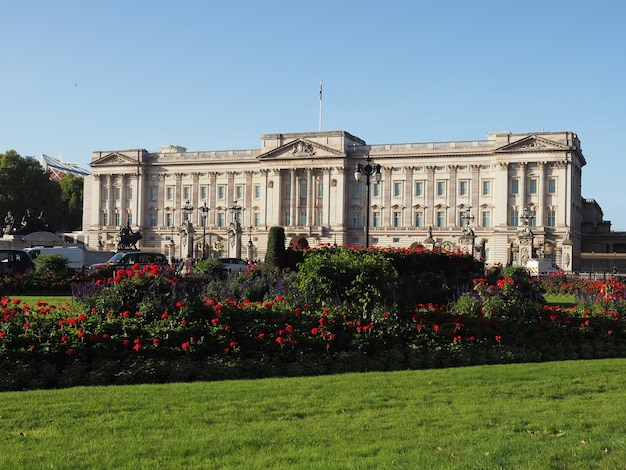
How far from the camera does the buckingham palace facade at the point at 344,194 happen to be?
83.1m

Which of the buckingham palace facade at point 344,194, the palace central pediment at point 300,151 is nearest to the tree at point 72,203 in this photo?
the buckingham palace facade at point 344,194

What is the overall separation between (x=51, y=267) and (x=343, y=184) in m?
63.7

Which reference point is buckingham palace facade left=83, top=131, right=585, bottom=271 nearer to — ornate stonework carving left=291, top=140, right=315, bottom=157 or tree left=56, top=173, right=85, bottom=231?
ornate stonework carving left=291, top=140, right=315, bottom=157

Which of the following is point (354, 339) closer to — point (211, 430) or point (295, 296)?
point (295, 296)

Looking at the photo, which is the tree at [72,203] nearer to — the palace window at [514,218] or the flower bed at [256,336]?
the palace window at [514,218]

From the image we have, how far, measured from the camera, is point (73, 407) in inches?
364

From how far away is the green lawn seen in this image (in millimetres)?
7277

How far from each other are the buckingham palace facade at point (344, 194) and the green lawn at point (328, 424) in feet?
215

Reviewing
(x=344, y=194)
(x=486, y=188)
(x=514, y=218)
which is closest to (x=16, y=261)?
(x=344, y=194)

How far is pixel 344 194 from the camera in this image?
9144cm

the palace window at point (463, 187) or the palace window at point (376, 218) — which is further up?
the palace window at point (463, 187)

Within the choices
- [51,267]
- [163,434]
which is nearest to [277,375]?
[163,434]

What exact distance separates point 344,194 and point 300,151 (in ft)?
25.9

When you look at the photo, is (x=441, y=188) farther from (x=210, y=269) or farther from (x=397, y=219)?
(x=210, y=269)
